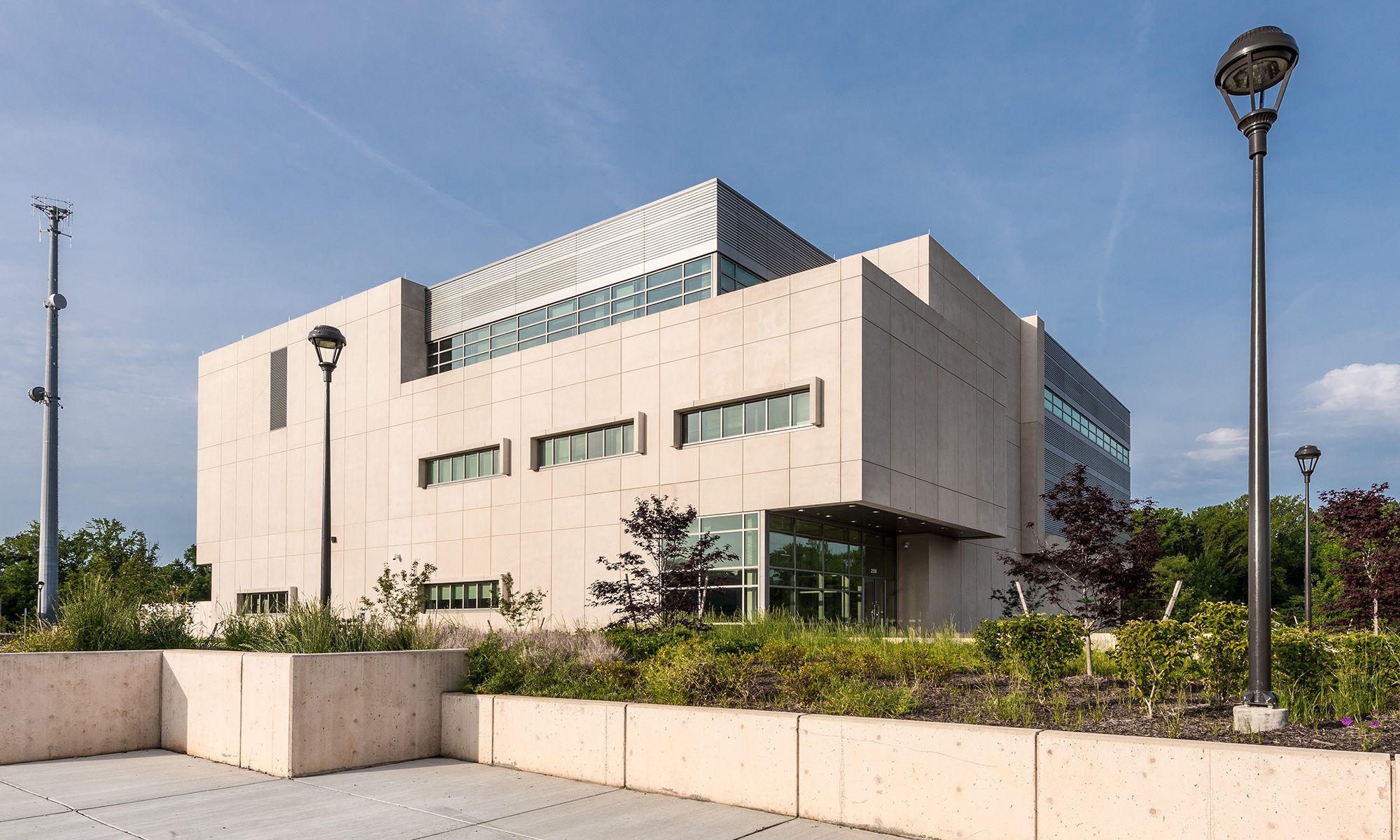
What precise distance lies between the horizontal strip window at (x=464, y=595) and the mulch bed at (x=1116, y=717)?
1010 inches

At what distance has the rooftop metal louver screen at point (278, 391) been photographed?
144ft

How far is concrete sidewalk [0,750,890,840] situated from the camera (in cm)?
768

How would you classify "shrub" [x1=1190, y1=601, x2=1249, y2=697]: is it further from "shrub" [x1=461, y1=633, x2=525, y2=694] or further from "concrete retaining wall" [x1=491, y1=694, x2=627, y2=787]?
"shrub" [x1=461, y1=633, x2=525, y2=694]

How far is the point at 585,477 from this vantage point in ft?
102

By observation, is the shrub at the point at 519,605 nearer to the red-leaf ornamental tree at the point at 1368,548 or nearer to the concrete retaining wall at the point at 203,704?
the concrete retaining wall at the point at 203,704

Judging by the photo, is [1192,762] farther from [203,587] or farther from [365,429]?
[203,587]

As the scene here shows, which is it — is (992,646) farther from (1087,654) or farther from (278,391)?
(278,391)

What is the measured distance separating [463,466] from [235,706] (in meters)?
25.3

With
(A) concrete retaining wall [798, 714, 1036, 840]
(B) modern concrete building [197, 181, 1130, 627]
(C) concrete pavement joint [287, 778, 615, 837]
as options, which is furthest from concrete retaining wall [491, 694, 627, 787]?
(B) modern concrete building [197, 181, 1130, 627]

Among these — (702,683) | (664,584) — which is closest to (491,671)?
(702,683)

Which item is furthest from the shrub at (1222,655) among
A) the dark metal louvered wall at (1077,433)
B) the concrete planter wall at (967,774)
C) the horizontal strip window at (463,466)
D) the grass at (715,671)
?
the dark metal louvered wall at (1077,433)

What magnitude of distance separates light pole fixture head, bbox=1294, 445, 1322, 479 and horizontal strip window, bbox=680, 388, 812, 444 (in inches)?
500

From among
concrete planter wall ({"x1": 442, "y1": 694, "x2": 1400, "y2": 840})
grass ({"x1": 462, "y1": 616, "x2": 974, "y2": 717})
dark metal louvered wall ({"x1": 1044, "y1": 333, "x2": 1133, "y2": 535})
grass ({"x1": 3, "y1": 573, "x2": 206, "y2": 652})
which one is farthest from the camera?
dark metal louvered wall ({"x1": 1044, "y1": 333, "x2": 1133, "y2": 535})

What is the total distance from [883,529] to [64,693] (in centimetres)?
2555
